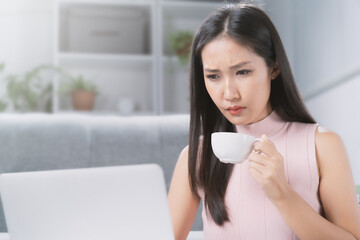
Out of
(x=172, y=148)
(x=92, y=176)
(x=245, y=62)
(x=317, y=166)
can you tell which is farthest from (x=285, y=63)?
(x=172, y=148)

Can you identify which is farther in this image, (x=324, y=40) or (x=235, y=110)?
(x=324, y=40)

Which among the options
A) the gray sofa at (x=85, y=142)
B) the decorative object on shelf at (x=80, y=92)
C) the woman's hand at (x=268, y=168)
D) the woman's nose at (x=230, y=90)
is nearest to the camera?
the woman's hand at (x=268, y=168)

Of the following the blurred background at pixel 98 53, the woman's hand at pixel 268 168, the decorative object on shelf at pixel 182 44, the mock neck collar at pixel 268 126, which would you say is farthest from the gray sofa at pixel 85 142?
the decorative object on shelf at pixel 182 44

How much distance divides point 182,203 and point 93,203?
0.58 meters

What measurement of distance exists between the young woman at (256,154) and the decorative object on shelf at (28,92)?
2.67 metres

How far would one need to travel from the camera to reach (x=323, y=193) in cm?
114

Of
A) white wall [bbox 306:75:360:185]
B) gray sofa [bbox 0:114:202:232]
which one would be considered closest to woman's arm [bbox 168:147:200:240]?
gray sofa [bbox 0:114:202:232]

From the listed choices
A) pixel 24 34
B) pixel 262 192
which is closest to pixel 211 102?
pixel 262 192

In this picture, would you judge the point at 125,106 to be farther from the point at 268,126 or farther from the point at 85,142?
the point at 268,126

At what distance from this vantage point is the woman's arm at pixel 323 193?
37.7 inches

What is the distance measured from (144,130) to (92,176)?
1149mm

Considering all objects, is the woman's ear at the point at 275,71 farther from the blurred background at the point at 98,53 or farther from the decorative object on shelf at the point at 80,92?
the decorative object on shelf at the point at 80,92

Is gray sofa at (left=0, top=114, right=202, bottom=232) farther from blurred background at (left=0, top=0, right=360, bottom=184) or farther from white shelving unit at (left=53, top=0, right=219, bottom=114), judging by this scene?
white shelving unit at (left=53, top=0, right=219, bottom=114)

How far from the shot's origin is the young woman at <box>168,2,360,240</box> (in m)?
1.03
